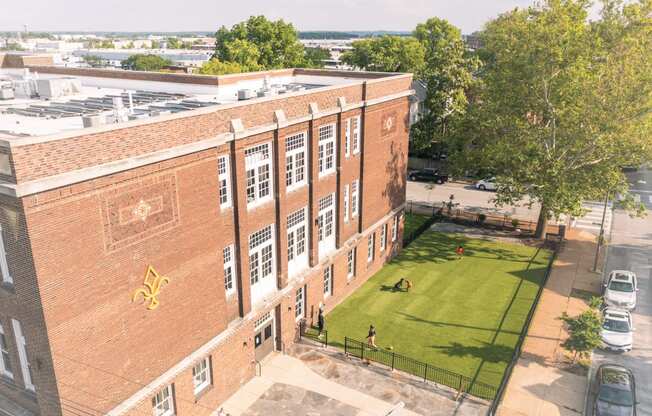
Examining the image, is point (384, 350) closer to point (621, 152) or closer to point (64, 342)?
point (64, 342)

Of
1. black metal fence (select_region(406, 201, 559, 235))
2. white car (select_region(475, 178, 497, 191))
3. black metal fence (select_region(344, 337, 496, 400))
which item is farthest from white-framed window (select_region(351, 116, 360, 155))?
white car (select_region(475, 178, 497, 191))

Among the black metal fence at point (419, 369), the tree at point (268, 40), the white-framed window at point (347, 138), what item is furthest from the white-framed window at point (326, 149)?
the tree at point (268, 40)

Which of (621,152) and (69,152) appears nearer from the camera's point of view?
(69,152)

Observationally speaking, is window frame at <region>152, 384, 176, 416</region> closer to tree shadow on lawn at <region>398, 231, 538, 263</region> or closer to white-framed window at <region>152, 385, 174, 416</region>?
white-framed window at <region>152, 385, 174, 416</region>

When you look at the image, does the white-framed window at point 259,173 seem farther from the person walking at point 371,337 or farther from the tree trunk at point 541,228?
the tree trunk at point 541,228

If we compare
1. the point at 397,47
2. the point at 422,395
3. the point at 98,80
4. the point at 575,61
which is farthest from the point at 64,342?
the point at 397,47

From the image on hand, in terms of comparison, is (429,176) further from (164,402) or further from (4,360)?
(4,360)
